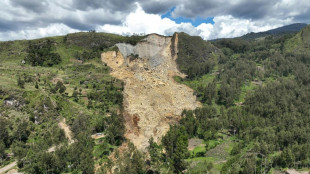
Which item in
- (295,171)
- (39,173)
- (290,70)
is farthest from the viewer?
(290,70)

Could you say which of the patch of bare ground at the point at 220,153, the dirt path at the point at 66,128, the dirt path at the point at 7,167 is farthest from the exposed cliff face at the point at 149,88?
the dirt path at the point at 7,167

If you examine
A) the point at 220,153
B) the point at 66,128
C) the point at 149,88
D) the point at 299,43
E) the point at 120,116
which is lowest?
the point at 220,153

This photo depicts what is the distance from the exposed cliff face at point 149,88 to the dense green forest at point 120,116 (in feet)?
16.7

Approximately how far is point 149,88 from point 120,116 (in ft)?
101

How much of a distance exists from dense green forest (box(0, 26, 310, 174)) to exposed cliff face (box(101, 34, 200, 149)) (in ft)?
16.7

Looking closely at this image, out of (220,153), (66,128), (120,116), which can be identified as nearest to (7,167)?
(66,128)

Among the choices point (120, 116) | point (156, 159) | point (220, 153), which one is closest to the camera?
point (156, 159)

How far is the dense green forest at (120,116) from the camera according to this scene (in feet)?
139

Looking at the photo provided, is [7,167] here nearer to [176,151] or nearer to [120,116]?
[120,116]

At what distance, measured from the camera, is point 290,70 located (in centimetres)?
11138

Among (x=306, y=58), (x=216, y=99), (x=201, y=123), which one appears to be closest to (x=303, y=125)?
(x=201, y=123)

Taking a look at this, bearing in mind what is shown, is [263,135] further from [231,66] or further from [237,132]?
[231,66]

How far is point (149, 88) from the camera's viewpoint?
92438mm

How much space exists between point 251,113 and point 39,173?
66.9 m
